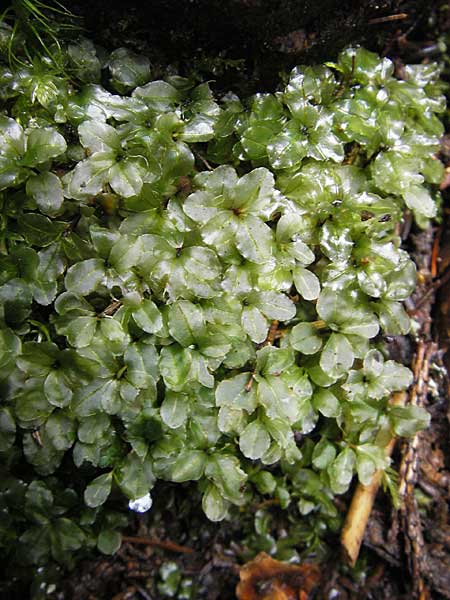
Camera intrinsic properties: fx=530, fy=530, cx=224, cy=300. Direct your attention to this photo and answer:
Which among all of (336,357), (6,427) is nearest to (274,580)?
(336,357)

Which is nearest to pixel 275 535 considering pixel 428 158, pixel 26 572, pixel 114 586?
pixel 114 586

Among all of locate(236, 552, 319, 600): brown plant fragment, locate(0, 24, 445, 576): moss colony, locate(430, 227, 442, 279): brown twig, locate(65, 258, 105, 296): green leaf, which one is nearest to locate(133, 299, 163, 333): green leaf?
locate(0, 24, 445, 576): moss colony

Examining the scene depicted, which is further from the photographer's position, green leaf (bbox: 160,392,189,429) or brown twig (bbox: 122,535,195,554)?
brown twig (bbox: 122,535,195,554)

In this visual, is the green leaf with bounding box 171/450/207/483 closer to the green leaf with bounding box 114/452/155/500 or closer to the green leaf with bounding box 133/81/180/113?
the green leaf with bounding box 114/452/155/500

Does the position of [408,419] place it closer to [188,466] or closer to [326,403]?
[326,403]

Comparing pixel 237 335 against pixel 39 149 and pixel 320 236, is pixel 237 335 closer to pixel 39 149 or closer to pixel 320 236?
pixel 320 236

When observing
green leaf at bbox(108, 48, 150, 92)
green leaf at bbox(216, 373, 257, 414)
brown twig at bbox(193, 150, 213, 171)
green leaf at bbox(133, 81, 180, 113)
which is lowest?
green leaf at bbox(216, 373, 257, 414)

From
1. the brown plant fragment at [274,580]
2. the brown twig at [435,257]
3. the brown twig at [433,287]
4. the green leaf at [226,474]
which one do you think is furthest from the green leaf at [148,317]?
the brown twig at [435,257]
